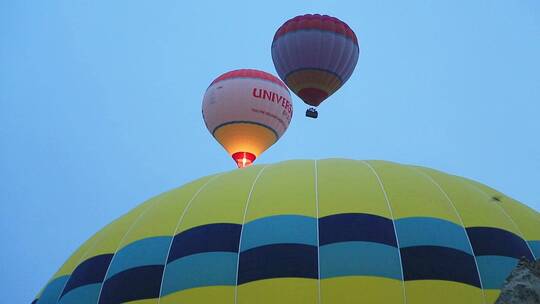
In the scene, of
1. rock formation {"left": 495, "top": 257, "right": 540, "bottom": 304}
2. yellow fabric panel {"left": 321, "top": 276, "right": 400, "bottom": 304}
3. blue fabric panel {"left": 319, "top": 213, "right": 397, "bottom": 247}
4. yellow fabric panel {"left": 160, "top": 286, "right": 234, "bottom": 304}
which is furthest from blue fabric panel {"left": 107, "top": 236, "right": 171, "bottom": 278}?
rock formation {"left": 495, "top": 257, "right": 540, "bottom": 304}

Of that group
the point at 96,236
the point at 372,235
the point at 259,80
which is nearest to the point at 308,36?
the point at 259,80

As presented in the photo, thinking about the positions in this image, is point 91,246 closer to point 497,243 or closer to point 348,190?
point 348,190

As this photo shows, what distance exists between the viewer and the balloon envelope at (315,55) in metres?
16.9

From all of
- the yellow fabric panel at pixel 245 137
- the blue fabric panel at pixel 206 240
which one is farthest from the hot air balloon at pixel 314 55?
the blue fabric panel at pixel 206 240

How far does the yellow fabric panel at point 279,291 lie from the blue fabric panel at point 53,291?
10.7 feet

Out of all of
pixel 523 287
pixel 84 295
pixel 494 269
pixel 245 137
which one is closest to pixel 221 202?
pixel 84 295

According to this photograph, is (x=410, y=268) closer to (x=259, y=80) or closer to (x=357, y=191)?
(x=357, y=191)

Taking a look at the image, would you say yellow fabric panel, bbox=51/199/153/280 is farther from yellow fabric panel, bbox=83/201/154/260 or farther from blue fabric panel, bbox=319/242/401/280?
blue fabric panel, bbox=319/242/401/280

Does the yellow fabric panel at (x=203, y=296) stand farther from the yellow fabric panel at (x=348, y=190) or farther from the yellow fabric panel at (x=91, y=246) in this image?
the yellow fabric panel at (x=91, y=246)

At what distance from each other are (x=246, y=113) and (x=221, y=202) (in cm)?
937

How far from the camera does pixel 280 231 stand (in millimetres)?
7641

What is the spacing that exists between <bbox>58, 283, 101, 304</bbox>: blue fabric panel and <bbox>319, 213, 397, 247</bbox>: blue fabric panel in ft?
9.94

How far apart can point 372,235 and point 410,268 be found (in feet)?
2.01

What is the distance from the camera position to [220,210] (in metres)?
8.30
